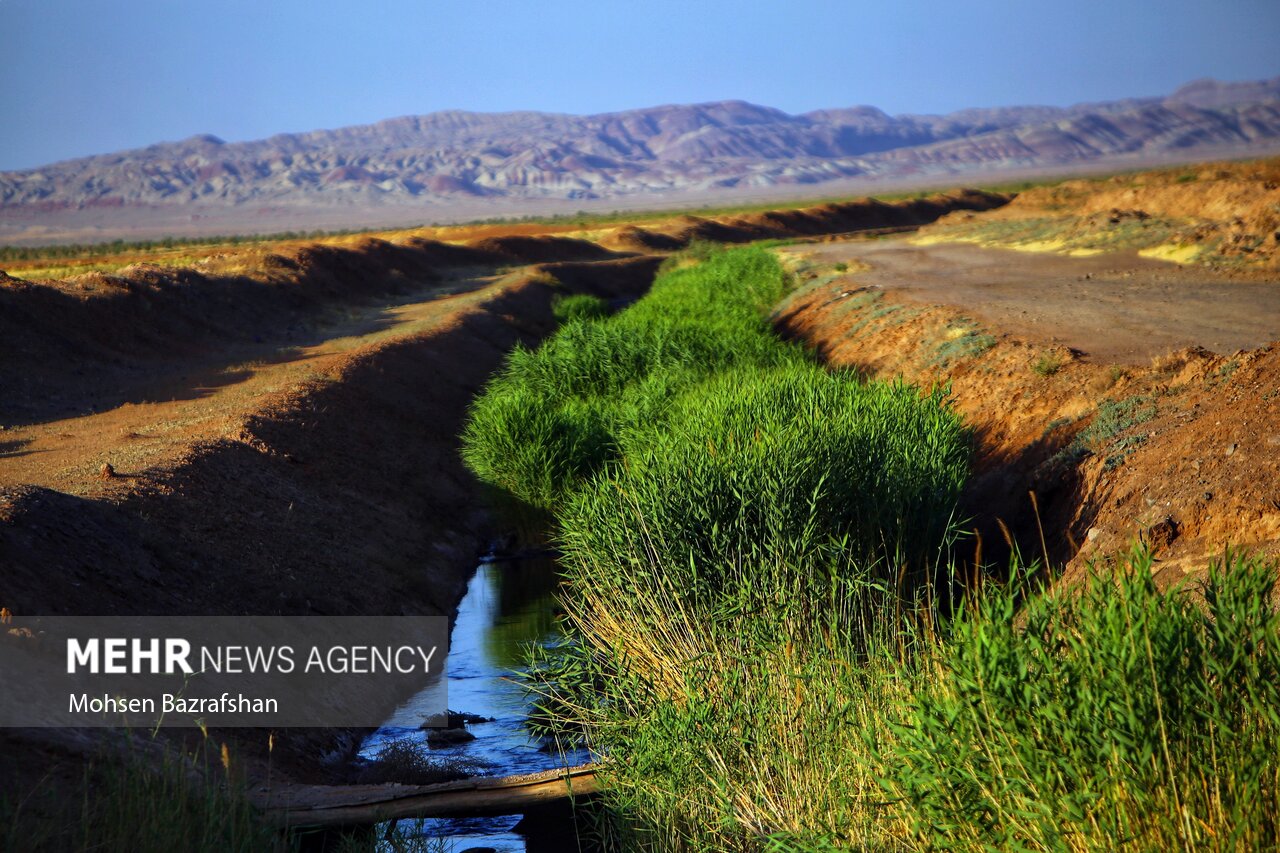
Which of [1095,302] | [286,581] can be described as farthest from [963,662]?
[1095,302]

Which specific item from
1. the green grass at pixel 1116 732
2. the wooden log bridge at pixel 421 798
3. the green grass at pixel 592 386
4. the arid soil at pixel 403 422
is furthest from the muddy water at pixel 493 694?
the green grass at pixel 1116 732

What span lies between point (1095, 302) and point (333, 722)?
13293mm

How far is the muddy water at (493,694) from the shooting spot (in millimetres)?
7246

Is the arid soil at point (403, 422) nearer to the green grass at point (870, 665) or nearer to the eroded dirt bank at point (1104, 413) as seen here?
the eroded dirt bank at point (1104, 413)

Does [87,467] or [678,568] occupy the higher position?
[87,467]

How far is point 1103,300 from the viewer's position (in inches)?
701

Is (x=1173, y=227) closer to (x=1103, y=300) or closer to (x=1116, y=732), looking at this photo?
(x=1103, y=300)

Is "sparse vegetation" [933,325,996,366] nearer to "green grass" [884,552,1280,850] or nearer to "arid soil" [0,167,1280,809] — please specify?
"arid soil" [0,167,1280,809]

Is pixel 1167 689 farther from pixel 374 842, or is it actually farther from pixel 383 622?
pixel 383 622

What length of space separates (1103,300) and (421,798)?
14409 millimetres

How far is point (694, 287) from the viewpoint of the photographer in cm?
2883
